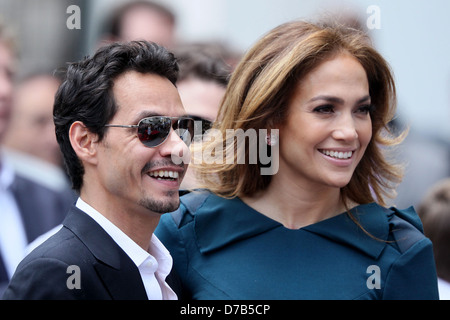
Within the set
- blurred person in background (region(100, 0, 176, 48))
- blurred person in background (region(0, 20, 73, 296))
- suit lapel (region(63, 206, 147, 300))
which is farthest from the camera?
blurred person in background (region(100, 0, 176, 48))

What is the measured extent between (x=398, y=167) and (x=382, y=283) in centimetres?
65

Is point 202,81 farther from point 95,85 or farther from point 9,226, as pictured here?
point 95,85

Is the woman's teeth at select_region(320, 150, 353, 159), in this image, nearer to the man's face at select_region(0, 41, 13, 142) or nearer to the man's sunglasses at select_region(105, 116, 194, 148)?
the man's sunglasses at select_region(105, 116, 194, 148)

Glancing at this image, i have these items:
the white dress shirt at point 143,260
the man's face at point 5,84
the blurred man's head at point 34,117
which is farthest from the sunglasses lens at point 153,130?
the blurred man's head at point 34,117

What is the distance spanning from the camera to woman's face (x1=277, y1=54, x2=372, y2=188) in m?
2.76

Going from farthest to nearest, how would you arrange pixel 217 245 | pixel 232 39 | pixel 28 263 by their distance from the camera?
pixel 232 39, pixel 217 245, pixel 28 263

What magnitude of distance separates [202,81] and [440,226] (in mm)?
1519

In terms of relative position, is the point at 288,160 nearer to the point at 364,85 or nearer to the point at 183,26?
the point at 364,85

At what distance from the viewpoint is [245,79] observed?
301 centimetres

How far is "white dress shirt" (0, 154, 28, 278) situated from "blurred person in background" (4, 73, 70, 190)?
89 cm

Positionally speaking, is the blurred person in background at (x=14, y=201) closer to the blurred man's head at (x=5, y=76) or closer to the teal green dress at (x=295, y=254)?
the blurred man's head at (x=5, y=76)

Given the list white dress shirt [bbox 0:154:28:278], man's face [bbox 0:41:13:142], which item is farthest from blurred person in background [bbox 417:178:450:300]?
man's face [bbox 0:41:13:142]

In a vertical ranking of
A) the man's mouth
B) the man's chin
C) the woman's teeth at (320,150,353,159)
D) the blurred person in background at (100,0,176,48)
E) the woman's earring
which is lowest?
the man's chin
